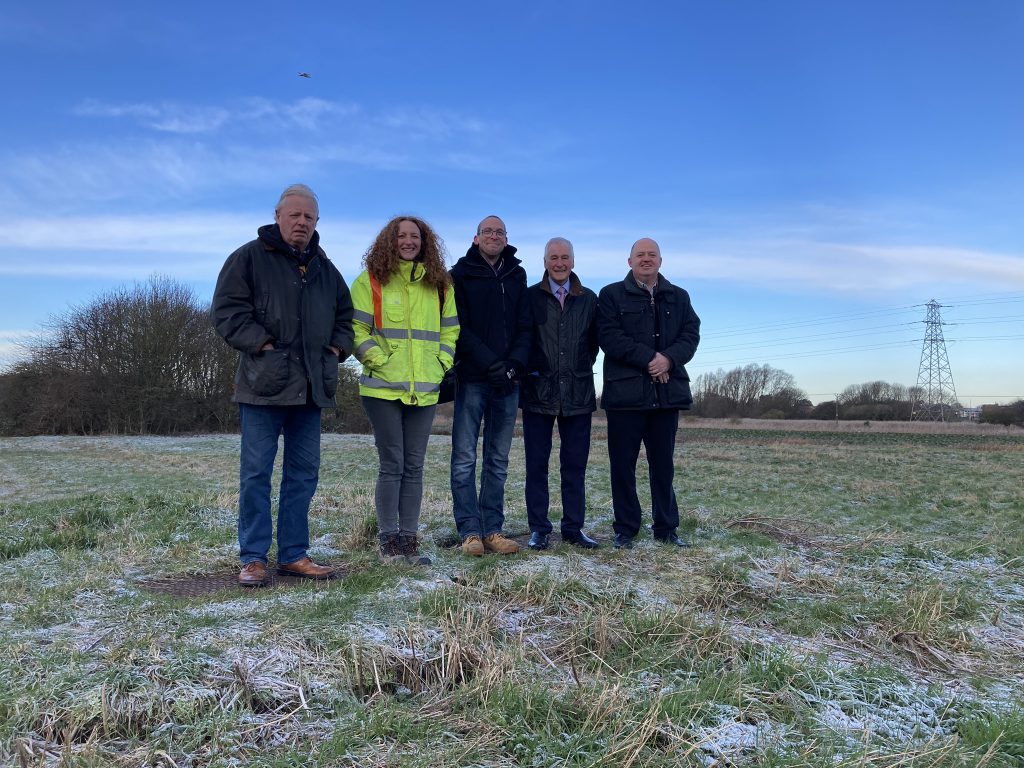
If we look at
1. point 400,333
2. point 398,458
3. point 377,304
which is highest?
point 377,304

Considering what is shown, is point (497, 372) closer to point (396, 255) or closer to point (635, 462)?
point (396, 255)

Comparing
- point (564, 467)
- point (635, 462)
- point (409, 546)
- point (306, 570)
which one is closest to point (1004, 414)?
point (635, 462)

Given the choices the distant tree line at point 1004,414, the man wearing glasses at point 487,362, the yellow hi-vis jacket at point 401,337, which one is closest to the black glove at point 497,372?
the man wearing glasses at point 487,362

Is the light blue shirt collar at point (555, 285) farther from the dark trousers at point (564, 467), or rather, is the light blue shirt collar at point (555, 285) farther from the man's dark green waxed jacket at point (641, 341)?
the dark trousers at point (564, 467)

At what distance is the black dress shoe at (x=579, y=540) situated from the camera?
520 cm

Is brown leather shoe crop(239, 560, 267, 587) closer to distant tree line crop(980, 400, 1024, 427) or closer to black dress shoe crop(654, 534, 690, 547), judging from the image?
black dress shoe crop(654, 534, 690, 547)

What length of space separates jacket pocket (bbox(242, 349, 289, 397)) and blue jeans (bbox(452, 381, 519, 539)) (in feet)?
4.30

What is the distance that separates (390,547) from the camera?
15.3 feet

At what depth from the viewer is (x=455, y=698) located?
7.91ft

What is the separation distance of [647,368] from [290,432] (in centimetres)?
262

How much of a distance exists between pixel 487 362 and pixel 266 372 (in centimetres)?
153

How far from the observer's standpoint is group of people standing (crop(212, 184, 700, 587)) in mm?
4270

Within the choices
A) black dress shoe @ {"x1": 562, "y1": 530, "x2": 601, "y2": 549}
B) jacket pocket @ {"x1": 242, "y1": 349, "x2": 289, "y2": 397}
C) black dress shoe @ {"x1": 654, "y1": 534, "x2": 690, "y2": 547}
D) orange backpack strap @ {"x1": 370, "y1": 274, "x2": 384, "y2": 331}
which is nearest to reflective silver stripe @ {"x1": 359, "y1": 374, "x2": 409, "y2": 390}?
orange backpack strap @ {"x1": 370, "y1": 274, "x2": 384, "y2": 331}

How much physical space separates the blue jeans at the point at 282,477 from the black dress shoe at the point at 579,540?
1989mm
